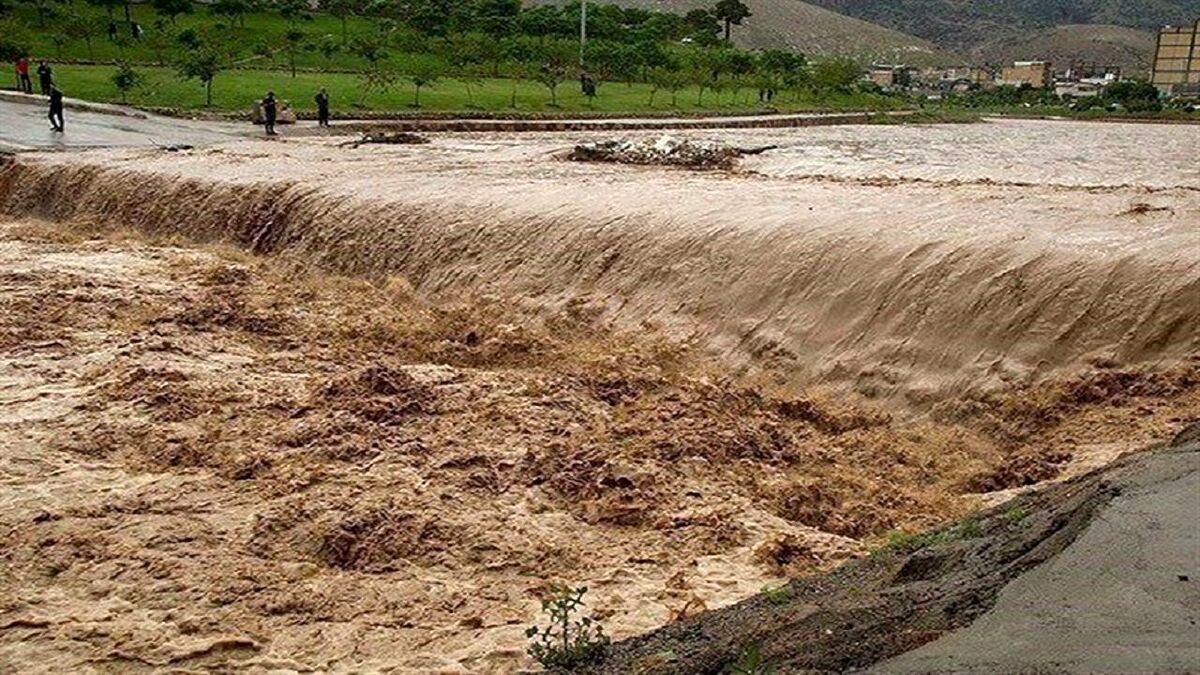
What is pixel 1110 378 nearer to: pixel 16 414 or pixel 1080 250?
pixel 1080 250

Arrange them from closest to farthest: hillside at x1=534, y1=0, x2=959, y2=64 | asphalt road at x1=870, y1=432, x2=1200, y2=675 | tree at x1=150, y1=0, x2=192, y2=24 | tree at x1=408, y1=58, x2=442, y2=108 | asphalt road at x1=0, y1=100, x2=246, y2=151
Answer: asphalt road at x1=870, y1=432, x2=1200, y2=675 < asphalt road at x1=0, y1=100, x2=246, y2=151 < tree at x1=408, y1=58, x2=442, y2=108 < tree at x1=150, y1=0, x2=192, y2=24 < hillside at x1=534, y1=0, x2=959, y2=64

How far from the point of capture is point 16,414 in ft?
31.3

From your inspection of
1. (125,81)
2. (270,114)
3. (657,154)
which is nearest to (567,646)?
(657,154)

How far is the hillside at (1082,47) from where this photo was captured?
132500mm

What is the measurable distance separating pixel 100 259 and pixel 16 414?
7.23m

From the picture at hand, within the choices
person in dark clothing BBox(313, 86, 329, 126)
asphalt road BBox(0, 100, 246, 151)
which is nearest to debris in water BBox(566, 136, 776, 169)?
asphalt road BBox(0, 100, 246, 151)

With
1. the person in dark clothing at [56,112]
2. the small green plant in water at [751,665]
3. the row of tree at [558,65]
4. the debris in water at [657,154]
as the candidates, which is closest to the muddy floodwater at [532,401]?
the small green plant in water at [751,665]

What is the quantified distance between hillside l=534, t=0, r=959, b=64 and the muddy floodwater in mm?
107341

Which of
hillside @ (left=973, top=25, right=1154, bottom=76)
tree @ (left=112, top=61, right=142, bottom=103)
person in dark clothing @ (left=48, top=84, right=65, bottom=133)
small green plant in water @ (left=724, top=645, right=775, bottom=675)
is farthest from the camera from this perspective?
hillside @ (left=973, top=25, right=1154, bottom=76)

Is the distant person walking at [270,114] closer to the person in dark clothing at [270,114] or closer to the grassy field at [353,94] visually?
the person in dark clothing at [270,114]

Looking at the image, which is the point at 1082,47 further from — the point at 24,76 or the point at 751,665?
the point at 751,665

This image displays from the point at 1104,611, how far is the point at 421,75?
37.0 metres

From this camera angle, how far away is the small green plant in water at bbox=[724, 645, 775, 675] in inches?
159

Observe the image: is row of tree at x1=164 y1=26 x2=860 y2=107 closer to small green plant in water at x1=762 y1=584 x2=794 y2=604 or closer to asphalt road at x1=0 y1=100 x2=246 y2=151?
asphalt road at x1=0 y1=100 x2=246 y2=151
